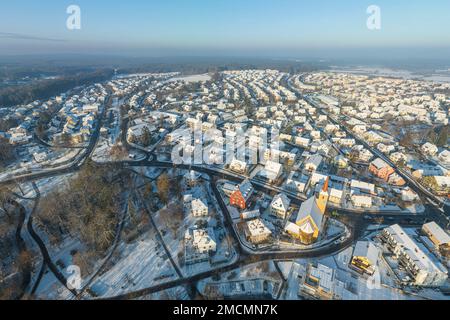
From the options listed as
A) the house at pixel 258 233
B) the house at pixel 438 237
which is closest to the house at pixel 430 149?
the house at pixel 438 237

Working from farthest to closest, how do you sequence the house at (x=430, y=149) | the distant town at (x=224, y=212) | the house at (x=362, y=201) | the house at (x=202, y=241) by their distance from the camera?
the house at (x=430, y=149), the house at (x=362, y=201), the house at (x=202, y=241), the distant town at (x=224, y=212)

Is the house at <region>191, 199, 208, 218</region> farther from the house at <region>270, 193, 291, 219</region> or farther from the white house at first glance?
the white house

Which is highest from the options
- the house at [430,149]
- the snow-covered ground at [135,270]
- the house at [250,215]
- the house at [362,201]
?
the house at [430,149]

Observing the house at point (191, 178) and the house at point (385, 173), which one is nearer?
the house at point (191, 178)

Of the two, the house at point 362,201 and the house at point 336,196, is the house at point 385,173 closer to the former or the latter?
the house at point 362,201
